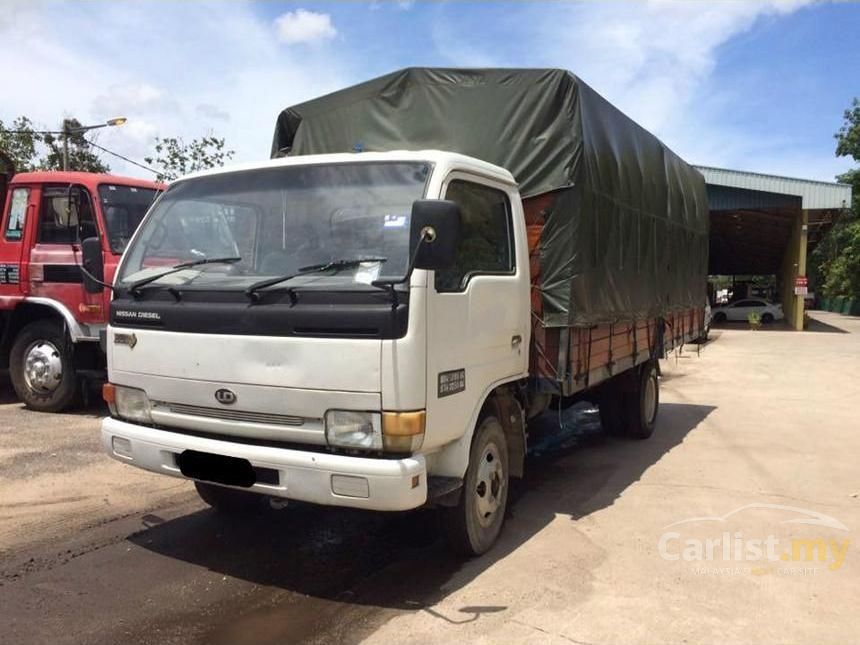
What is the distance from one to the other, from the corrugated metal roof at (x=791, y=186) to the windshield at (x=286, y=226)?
887 inches

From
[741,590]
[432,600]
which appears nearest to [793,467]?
[741,590]

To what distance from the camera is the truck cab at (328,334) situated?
3.30m

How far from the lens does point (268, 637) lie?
3275mm

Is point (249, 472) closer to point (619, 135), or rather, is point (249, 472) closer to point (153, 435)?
point (153, 435)

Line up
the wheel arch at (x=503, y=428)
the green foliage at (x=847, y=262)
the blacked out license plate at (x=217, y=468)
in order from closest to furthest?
the blacked out license plate at (x=217, y=468) → the wheel arch at (x=503, y=428) → the green foliage at (x=847, y=262)

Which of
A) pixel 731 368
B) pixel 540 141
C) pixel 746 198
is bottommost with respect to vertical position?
pixel 731 368

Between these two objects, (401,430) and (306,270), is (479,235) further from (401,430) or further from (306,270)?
(401,430)

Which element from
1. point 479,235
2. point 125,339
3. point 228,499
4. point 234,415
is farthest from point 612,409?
point 125,339

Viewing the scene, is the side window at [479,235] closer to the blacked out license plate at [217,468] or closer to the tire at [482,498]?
the tire at [482,498]

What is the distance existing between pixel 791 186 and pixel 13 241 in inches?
972

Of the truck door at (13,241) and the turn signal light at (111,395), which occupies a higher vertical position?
the truck door at (13,241)

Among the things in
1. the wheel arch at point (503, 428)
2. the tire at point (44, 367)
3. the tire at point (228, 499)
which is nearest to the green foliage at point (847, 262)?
the wheel arch at point (503, 428)

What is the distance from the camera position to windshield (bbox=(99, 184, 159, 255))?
7809 mm

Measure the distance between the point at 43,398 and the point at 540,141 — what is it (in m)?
6.46
